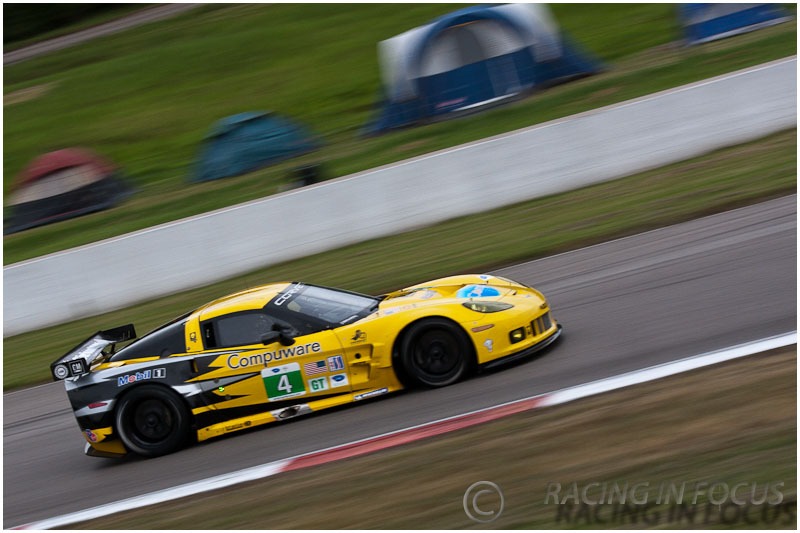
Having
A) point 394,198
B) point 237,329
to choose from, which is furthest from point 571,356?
point 394,198

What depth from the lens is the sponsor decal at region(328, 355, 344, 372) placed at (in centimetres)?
718

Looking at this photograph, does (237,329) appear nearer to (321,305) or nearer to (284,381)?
(284,381)

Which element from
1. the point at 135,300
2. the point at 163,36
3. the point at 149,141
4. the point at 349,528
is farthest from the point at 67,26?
the point at 349,528

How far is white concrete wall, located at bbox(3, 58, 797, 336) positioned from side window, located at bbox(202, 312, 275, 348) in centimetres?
527

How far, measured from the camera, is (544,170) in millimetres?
12656

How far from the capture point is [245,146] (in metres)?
18.0

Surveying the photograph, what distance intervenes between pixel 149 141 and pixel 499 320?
17507 millimetres

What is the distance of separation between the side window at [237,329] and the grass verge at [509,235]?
3488mm

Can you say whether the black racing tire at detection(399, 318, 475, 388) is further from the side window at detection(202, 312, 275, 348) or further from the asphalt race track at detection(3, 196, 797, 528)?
the side window at detection(202, 312, 275, 348)

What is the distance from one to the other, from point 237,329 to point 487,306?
2.21m

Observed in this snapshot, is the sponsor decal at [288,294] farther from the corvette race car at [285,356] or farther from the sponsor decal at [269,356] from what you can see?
the sponsor decal at [269,356]

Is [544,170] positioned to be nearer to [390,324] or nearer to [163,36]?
[390,324]

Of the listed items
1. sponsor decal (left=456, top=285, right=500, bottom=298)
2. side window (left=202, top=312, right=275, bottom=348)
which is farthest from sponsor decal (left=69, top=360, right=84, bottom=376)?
sponsor decal (left=456, top=285, right=500, bottom=298)

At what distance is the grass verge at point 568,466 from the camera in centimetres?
471
